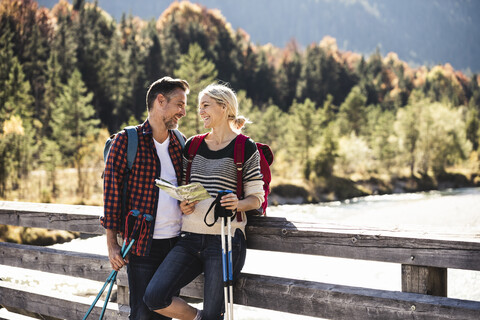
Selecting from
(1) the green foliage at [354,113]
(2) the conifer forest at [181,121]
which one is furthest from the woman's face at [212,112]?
(1) the green foliage at [354,113]

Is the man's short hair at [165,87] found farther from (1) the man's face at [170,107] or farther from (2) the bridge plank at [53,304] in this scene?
(2) the bridge plank at [53,304]

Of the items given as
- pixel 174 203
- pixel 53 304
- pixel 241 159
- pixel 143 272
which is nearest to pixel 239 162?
pixel 241 159

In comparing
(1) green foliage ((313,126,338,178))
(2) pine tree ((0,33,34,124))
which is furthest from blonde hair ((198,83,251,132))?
(1) green foliage ((313,126,338,178))

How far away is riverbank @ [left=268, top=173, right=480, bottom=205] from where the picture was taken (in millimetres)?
36822

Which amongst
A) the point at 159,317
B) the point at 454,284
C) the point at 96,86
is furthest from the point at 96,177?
the point at 159,317

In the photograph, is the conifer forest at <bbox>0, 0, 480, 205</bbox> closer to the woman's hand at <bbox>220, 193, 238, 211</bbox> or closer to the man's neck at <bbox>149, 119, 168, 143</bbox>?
the man's neck at <bbox>149, 119, 168, 143</bbox>

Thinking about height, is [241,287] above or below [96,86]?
below

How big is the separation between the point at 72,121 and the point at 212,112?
29.9 metres

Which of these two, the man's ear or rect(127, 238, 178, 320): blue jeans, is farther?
the man's ear

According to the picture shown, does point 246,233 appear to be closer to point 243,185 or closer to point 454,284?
point 243,185

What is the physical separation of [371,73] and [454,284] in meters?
72.6

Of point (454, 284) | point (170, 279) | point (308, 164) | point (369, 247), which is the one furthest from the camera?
point (308, 164)

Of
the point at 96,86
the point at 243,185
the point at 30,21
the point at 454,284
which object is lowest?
the point at 454,284

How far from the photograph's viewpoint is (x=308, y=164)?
140ft
